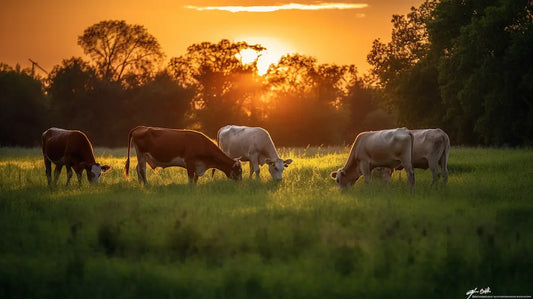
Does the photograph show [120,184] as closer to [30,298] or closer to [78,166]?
[78,166]

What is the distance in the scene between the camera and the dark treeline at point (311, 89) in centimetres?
3678

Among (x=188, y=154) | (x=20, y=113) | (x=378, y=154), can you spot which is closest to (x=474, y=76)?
(x=378, y=154)

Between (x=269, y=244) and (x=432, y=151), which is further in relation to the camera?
(x=432, y=151)

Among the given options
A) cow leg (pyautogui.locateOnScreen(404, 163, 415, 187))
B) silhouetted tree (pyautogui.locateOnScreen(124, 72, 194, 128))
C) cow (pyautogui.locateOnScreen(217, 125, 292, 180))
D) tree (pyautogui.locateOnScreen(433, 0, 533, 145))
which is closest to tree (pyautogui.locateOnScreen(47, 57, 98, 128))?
silhouetted tree (pyautogui.locateOnScreen(124, 72, 194, 128))

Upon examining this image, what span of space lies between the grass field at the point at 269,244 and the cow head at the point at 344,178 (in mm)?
1894

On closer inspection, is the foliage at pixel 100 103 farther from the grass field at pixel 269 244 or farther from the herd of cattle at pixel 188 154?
the grass field at pixel 269 244

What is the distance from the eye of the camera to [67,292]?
8242mm

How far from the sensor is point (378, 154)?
17.3m

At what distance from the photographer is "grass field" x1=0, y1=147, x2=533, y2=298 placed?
844cm

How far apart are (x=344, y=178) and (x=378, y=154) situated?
1108 mm

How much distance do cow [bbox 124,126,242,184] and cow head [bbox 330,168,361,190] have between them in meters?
3.00

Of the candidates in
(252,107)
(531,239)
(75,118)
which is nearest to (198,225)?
(531,239)

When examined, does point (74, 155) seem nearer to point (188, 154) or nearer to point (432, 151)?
point (188, 154)

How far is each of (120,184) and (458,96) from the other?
2507cm
